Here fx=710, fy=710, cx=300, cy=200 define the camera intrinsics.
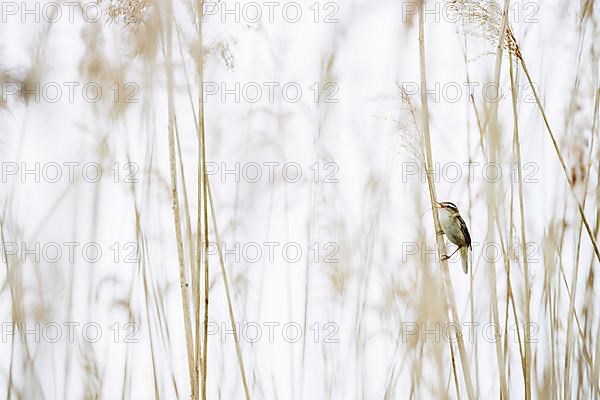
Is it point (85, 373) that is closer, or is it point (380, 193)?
point (85, 373)

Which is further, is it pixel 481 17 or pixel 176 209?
pixel 481 17

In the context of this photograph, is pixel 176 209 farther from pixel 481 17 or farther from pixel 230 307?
pixel 481 17

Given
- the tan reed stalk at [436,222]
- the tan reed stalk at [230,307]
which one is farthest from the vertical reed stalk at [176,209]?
the tan reed stalk at [436,222]

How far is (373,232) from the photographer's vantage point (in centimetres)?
115

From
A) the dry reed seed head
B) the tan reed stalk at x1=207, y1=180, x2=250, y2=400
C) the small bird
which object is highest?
the dry reed seed head

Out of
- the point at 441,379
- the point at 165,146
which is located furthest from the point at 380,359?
the point at 165,146

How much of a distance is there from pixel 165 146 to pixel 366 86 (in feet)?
1.15

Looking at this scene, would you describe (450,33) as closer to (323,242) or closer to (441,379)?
(323,242)

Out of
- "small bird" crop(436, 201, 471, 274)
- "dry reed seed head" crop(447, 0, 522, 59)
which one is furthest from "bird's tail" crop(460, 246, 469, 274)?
"dry reed seed head" crop(447, 0, 522, 59)

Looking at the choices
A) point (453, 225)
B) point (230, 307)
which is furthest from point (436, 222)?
point (230, 307)

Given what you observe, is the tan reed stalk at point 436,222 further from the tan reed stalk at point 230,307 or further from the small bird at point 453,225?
the tan reed stalk at point 230,307

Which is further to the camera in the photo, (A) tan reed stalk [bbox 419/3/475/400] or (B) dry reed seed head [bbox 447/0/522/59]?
(B) dry reed seed head [bbox 447/0/522/59]

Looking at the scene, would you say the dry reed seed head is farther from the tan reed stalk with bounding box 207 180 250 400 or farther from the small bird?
the tan reed stalk with bounding box 207 180 250 400

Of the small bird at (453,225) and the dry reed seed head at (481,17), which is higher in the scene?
the dry reed seed head at (481,17)
